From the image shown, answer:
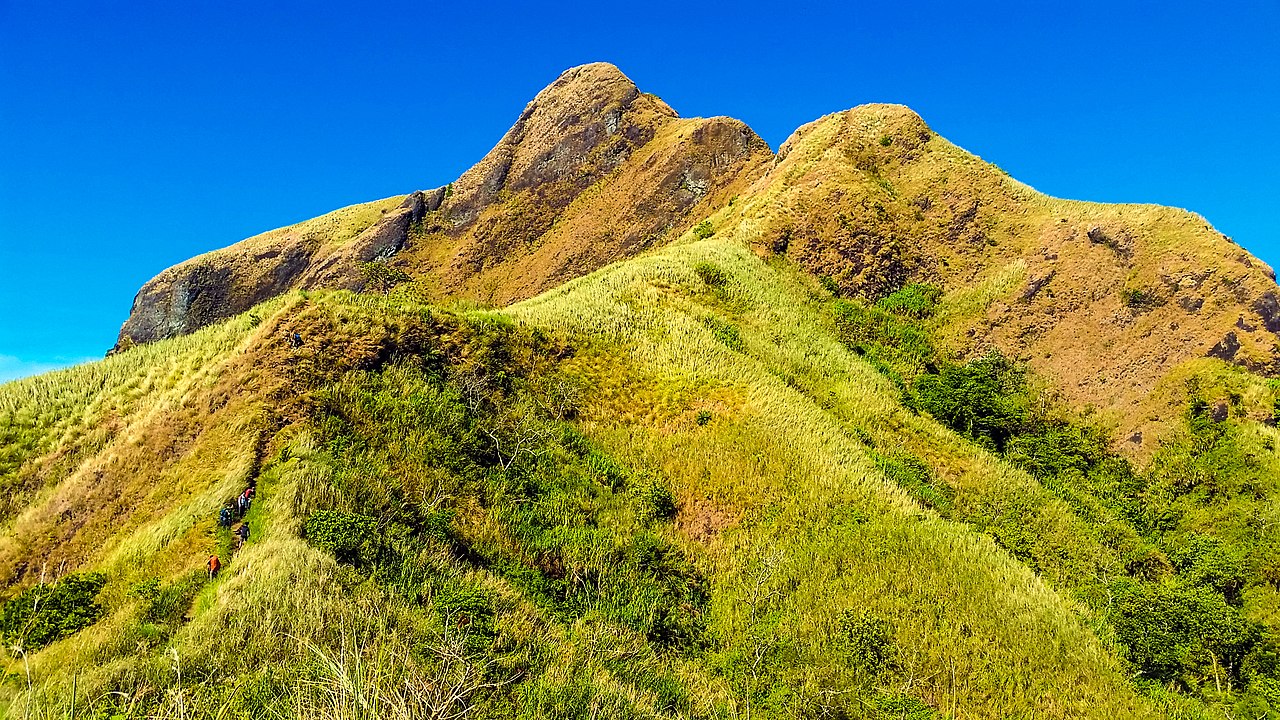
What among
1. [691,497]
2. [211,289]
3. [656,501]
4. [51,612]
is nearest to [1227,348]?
[691,497]

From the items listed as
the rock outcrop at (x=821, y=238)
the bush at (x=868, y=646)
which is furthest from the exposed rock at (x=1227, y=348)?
the bush at (x=868, y=646)

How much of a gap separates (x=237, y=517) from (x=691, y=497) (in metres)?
11.3

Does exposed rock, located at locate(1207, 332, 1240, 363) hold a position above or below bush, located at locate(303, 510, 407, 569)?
above

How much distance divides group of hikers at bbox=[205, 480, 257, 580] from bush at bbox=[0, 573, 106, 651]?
1.69m

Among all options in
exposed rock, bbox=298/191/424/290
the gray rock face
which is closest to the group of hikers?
exposed rock, bbox=298/191/424/290

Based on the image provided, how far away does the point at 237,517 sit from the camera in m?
12.4

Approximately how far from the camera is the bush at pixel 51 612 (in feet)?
32.8

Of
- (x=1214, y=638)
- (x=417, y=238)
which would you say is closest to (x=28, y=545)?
(x=1214, y=638)

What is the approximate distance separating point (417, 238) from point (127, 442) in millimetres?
50121

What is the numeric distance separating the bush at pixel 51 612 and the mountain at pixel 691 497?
5cm

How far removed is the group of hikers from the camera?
1142 centimetres

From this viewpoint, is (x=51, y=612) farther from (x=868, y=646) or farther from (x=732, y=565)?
(x=868, y=646)

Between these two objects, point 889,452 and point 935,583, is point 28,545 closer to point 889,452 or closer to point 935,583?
point 935,583

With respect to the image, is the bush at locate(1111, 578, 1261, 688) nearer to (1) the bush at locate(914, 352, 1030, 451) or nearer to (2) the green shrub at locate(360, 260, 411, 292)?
(1) the bush at locate(914, 352, 1030, 451)
